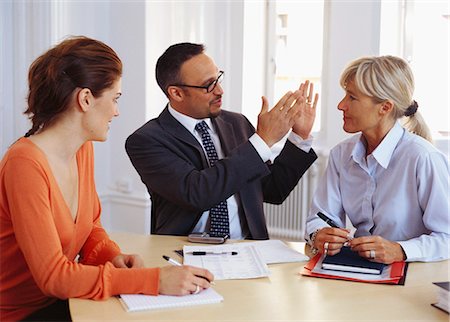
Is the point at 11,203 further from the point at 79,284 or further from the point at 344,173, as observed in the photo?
the point at 344,173

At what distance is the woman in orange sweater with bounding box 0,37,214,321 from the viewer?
1617mm

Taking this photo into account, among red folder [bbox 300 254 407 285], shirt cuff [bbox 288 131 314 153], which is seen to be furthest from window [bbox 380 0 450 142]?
red folder [bbox 300 254 407 285]

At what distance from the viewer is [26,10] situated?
3.79m

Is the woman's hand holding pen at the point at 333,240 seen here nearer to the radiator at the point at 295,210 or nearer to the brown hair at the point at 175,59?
the brown hair at the point at 175,59

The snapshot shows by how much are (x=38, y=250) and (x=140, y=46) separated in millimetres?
2484

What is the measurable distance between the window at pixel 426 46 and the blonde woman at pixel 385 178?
173cm

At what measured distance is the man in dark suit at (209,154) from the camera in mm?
2293

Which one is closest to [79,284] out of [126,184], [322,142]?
→ [126,184]

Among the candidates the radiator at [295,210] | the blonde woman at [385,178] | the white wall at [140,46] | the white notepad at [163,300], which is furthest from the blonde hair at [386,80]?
the radiator at [295,210]

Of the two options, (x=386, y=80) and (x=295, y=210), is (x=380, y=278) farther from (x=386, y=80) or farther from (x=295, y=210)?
(x=295, y=210)

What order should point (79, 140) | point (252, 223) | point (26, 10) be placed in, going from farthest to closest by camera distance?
point (26, 10)
point (252, 223)
point (79, 140)

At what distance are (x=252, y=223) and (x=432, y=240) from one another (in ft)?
2.46

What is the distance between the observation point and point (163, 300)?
1.59m

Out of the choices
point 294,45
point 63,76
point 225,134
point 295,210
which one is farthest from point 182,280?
point 294,45
